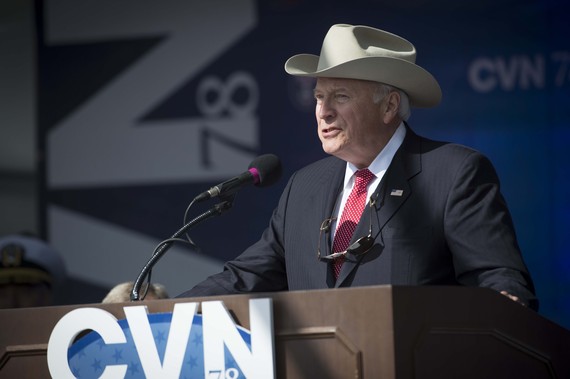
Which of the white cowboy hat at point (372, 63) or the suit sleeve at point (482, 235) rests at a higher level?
the white cowboy hat at point (372, 63)

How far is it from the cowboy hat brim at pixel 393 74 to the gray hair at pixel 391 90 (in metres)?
0.02

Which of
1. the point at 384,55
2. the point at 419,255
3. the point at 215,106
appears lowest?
the point at 419,255

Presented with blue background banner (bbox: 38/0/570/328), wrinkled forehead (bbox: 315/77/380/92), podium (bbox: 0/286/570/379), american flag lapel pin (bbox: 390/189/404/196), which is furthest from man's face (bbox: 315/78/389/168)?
blue background banner (bbox: 38/0/570/328)

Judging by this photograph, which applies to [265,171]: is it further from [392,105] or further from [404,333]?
[404,333]

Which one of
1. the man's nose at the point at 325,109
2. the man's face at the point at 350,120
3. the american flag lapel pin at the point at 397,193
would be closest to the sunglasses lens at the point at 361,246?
the american flag lapel pin at the point at 397,193

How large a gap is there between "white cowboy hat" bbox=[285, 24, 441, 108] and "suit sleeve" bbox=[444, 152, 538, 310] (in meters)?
0.45

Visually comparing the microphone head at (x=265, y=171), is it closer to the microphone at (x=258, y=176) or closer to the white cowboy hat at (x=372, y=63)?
the microphone at (x=258, y=176)

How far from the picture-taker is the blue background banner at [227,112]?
5.89 metres

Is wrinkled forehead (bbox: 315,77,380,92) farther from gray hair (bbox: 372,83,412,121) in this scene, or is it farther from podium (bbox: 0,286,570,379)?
podium (bbox: 0,286,570,379)

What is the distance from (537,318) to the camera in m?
3.02

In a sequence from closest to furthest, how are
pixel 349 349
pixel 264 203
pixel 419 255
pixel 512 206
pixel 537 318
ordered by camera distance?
pixel 349 349, pixel 537 318, pixel 419 255, pixel 512 206, pixel 264 203

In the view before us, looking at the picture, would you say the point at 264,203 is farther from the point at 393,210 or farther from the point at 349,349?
the point at 349,349

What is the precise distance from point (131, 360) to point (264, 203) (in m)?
3.39

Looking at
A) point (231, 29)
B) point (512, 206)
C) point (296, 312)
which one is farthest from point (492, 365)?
point (231, 29)
